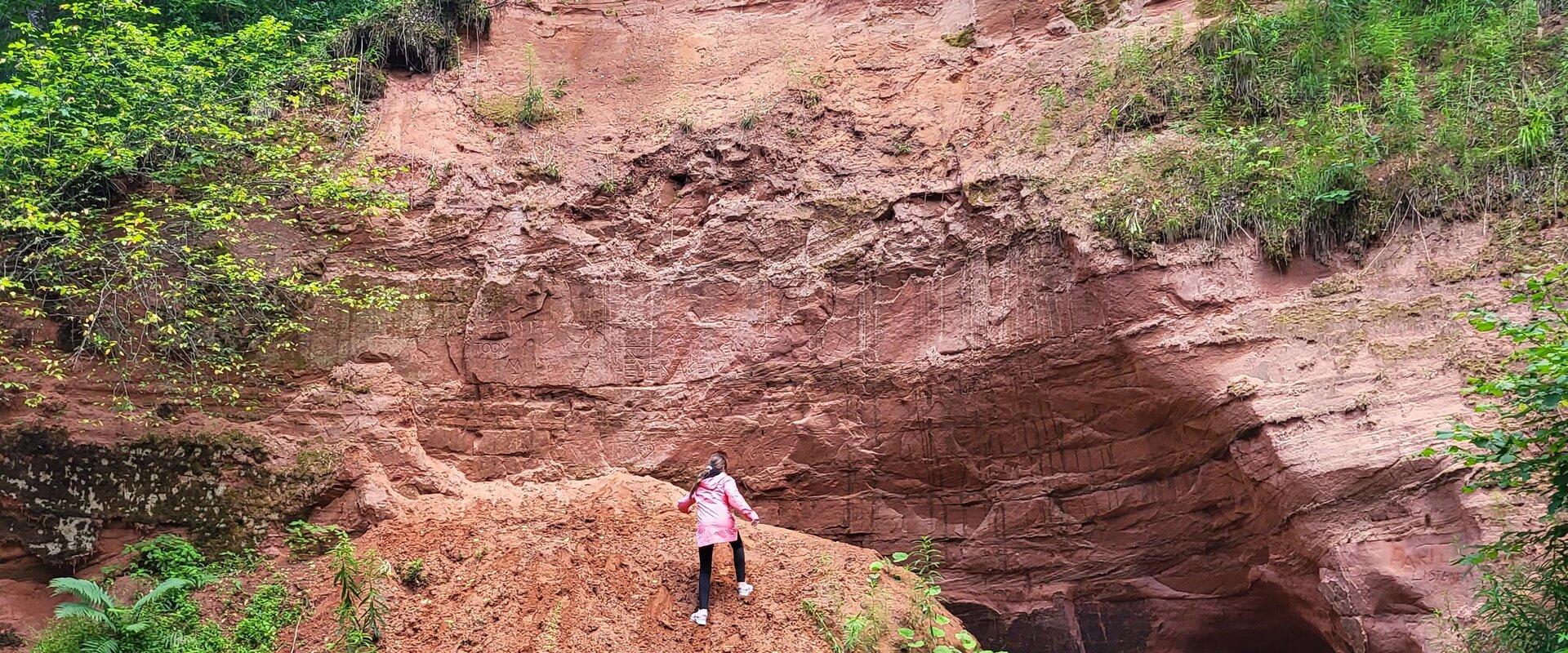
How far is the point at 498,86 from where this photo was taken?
45.4 feet

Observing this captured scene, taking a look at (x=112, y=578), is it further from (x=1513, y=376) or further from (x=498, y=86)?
(x=1513, y=376)

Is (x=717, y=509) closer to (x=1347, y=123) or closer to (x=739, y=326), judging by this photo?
(x=739, y=326)

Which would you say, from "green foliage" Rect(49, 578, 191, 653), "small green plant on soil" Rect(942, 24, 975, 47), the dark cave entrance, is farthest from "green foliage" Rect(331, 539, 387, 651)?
"small green plant on soil" Rect(942, 24, 975, 47)

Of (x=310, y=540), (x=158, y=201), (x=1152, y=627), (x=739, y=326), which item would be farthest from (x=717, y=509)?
(x=158, y=201)

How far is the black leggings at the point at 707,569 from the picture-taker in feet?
28.2

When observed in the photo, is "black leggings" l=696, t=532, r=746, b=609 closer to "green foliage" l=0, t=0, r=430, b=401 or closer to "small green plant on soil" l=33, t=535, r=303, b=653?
"small green plant on soil" l=33, t=535, r=303, b=653

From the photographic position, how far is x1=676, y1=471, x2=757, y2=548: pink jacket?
8578 mm

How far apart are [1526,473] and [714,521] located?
5.45 m

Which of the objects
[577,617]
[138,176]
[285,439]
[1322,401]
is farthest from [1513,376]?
[138,176]

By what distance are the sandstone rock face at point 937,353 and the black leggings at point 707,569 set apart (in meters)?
2.10

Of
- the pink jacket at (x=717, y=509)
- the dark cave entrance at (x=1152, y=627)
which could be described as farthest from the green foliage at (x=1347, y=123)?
the pink jacket at (x=717, y=509)

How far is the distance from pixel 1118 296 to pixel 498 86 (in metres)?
8.05

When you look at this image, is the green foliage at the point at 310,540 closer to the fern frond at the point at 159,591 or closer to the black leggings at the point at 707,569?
the fern frond at the point at 159,591

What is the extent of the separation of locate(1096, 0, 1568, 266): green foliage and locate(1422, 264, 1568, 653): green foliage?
185 cm
